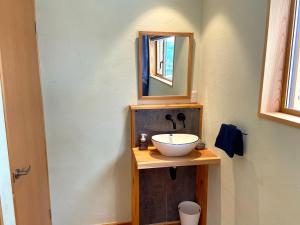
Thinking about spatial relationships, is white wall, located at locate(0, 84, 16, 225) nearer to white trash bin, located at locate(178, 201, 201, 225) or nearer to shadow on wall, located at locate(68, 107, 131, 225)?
shadow on wall, located at locate(68, 107, 131, 225)

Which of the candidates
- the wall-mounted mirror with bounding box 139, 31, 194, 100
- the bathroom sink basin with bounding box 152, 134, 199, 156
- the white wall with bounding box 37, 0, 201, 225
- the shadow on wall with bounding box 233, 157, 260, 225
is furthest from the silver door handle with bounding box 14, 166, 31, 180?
the shadow on wall with bounding box 233, 157, 260, 225

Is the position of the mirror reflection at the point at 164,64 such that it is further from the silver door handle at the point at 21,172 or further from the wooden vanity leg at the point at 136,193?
the silver door handle at the point at 21,172

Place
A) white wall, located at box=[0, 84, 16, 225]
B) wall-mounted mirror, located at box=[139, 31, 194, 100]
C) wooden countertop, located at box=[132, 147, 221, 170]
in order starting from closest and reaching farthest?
white wall, located at box=[0, 84, 16, 225] < wooden countertop, located at box=[132, 147, 221, 170] < wall-mounted mirror, located at box=[139, 31, 194, 100]

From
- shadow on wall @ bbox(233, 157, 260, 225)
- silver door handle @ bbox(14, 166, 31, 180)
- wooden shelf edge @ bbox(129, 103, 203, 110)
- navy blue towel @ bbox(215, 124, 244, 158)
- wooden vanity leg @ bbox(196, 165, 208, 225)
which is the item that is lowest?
wooden vanity leg @ bbox(196, 165, 208, 225)

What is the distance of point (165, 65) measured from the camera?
2.35 meters

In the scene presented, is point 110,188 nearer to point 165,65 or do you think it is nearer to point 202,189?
point 202,189

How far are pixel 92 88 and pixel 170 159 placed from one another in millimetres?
961

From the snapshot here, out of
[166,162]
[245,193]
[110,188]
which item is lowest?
[110,188]

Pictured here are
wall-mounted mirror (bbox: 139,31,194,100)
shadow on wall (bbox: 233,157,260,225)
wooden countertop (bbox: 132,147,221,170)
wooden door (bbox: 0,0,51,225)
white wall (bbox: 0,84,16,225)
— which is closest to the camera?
white wall (bbox: 0,84,16,225)

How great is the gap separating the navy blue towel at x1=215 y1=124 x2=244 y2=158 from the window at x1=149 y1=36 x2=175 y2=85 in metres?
0.80

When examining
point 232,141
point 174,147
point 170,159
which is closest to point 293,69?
point 232,141

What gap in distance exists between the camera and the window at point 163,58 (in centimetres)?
230

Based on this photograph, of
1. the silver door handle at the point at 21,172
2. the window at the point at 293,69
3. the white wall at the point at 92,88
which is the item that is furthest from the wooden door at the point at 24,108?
the window at the point at 293,69

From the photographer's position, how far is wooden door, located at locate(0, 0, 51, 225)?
4.51 ft
